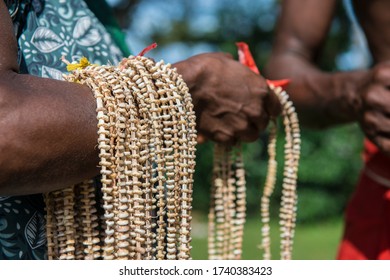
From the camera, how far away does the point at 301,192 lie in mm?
8859

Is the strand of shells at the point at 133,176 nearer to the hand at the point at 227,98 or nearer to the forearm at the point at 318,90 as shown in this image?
the hand at the point at 227,98

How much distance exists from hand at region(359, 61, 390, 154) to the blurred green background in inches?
159

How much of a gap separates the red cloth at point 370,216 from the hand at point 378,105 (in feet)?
1.16

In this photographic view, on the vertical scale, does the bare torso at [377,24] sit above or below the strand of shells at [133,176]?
above

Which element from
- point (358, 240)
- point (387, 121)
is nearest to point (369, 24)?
point (387, 121)

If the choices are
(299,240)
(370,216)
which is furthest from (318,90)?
(299,240)

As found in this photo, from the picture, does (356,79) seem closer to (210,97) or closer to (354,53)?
(210,97)

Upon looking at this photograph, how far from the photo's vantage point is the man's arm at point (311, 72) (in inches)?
93.4

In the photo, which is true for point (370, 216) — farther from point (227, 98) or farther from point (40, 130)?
point (40, 130)

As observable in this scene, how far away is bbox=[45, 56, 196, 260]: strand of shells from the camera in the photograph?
1353 millimetres

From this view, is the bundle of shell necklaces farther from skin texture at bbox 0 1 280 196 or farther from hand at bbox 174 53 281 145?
skin texture at bbox 0 1 280 196

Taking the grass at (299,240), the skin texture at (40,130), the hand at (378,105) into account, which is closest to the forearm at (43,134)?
the skin texture at (40,130)
